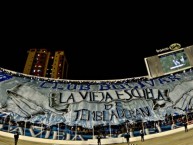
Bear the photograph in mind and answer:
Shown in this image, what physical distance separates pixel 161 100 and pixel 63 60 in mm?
36232

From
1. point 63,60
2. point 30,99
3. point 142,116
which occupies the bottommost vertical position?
point 142,116

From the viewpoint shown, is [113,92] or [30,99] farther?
[113,92]

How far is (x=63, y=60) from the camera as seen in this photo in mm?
48438

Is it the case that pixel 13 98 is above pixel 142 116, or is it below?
above

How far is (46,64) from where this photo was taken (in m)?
46.9

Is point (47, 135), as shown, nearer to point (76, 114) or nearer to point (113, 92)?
point (76, 114)

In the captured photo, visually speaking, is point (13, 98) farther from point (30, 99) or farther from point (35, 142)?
point (35, 142)

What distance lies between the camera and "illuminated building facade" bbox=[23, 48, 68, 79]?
45.7 metres

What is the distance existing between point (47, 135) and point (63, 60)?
37710 mm

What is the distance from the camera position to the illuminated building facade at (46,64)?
45719 millimetres

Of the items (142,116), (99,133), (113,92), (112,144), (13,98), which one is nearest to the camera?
(112,144)

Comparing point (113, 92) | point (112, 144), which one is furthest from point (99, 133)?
point (113, 92)

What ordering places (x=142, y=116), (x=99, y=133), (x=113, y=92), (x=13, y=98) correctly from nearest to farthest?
(x=99, y=133) → (x=142, y=116) → (x=13, y=98) → (x=113, y=92)

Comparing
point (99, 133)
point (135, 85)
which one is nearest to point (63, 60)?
point (135, 85)
